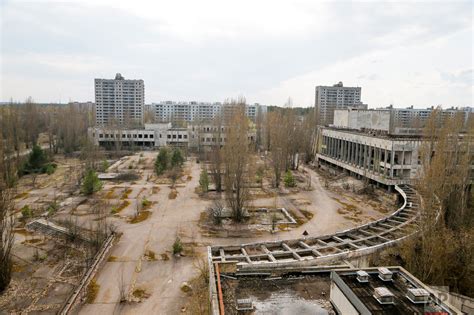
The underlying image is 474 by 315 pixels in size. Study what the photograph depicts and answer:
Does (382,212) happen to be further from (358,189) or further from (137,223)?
(137,223)

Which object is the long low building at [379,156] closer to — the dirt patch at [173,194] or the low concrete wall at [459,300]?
the low concrete wall at [459,300]

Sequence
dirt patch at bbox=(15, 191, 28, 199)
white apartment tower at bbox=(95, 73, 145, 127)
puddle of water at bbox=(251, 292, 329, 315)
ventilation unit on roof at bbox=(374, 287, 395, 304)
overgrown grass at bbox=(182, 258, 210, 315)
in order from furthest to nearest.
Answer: white apartment tower at bbox=(95, 73, 145, 127), dirt patch at bbox=(15, 191, 28, 199), overgrown grass at bbox=(182, 258, 210, 315), puddle of water at bbox=(251, 292, 329, 315), ventilation unit on roof at bbox=(374, 287, 395, 304)

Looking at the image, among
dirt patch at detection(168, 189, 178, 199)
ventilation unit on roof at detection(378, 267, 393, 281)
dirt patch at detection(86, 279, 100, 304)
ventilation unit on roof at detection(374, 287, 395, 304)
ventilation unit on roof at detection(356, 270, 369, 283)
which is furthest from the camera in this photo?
dirt patch at detection(168, 189, 178, 199)

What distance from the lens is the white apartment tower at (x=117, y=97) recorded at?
87938 mm

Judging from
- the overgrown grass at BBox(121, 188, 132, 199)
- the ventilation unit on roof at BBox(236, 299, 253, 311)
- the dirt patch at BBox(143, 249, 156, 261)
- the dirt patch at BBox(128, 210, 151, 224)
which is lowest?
→ the dirt patch at BBox(143, 249, 156, 261)

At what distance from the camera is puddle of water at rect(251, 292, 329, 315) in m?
8.49

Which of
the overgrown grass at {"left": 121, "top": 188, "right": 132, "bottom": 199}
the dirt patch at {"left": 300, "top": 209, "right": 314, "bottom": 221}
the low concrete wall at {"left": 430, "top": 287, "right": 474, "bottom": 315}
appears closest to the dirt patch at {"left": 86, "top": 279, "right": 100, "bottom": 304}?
the low concrete wall at {"left": 430, "top": 287, "right": 474, "bottom": 315}

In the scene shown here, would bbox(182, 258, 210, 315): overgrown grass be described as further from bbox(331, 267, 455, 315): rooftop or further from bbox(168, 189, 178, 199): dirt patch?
bbox(168, 189, 178, 199): dirt patch

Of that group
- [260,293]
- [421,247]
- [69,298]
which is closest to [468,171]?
[421,247]

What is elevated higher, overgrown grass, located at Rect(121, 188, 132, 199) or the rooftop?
the rooftop

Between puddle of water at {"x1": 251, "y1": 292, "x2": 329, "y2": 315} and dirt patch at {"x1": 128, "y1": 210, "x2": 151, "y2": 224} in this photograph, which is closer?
puddle of water at {"x1": 251, "y1": 292, "x2": 329, "y2": 315}

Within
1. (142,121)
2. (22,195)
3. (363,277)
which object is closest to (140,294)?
(363,277)

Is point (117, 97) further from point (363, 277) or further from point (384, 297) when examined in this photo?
point (384, 297)

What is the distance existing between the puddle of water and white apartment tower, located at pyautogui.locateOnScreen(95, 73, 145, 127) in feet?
274
